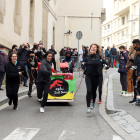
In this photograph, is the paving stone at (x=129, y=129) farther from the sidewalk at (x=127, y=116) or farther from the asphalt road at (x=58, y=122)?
the asphalt road at (x=58, y=122)

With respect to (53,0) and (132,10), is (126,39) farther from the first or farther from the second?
(53,0)

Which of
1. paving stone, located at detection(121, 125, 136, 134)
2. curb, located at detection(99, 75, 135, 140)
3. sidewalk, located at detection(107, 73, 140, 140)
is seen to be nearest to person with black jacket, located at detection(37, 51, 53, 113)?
curb, located at detection(99, 75, 135, 140)

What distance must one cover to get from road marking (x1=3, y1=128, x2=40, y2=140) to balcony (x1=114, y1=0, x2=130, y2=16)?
5658 centimetres

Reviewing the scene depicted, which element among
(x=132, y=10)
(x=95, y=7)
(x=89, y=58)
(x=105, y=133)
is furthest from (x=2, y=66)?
(x=132, y=10)

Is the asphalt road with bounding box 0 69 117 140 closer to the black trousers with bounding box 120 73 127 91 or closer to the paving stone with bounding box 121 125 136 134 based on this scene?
the paving stone with bounding box 121 125 136 134

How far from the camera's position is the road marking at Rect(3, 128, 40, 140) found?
234 inches

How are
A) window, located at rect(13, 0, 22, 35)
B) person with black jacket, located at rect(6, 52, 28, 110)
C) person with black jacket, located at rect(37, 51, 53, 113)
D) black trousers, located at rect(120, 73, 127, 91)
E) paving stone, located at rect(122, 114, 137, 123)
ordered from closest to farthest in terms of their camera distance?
paving stone, located at rect(122, 114, 137, 123) < person with black jacket, located at rect(37, 51, 53, 113) < person with black jacket, located at rect(6, 52, 28, 110) < black trousers, located at rect(120, 73, 127, 91) < window, located at rect(13, 0, 22, 35)

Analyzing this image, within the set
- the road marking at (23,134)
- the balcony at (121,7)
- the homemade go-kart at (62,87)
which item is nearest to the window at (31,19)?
the homemade go-kart at (62,87)

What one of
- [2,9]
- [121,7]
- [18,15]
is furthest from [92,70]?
[121,7]

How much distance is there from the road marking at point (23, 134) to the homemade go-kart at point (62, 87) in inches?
138

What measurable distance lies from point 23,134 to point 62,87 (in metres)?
4.14

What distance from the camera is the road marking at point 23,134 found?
5.95 m

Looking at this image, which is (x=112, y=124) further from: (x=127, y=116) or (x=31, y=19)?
(x=31, y=19)

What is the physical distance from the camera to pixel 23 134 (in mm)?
6270
